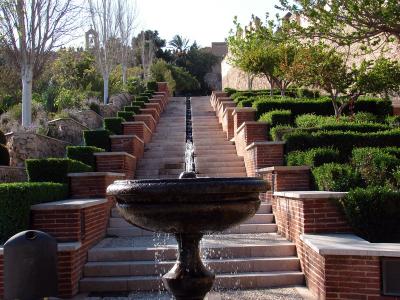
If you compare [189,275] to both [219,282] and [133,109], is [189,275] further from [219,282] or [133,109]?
[133,109]

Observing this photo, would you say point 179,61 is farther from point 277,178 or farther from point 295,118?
point 277,178

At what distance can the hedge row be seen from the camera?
47.4 feet

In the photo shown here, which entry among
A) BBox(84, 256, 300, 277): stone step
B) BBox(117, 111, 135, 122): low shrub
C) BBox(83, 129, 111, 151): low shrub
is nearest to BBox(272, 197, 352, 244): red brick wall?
BBox(84, 256, 300, 277): stone step

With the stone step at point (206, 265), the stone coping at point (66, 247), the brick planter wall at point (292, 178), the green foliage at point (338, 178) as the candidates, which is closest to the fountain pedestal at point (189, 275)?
the stone coping at point (66, 247)

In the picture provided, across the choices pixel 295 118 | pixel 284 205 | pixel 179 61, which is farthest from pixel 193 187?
pixel 179 61

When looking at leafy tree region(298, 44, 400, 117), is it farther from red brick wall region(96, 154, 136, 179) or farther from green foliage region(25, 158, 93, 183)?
green foliage region(25, 158, 93, 183)

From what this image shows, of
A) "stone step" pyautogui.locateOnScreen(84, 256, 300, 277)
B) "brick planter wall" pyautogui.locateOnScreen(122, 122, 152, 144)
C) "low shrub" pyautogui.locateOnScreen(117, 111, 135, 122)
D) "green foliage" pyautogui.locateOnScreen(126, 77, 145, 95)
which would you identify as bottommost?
"stone step" pyautogui.locateOnScreen(84, 256, 300, 277)

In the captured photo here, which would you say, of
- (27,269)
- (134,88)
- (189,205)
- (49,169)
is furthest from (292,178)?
(134,88)

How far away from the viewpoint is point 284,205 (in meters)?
8.38

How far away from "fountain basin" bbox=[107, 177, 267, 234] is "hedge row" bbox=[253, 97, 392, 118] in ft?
33.3

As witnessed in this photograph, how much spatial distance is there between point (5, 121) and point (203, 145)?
5.45 m

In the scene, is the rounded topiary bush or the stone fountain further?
the rounded topiary bush

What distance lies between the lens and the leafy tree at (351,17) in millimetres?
8656

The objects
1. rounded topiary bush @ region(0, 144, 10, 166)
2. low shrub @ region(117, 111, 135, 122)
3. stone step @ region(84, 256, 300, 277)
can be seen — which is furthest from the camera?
low shrub @ region(117, 111, 135, 122)
